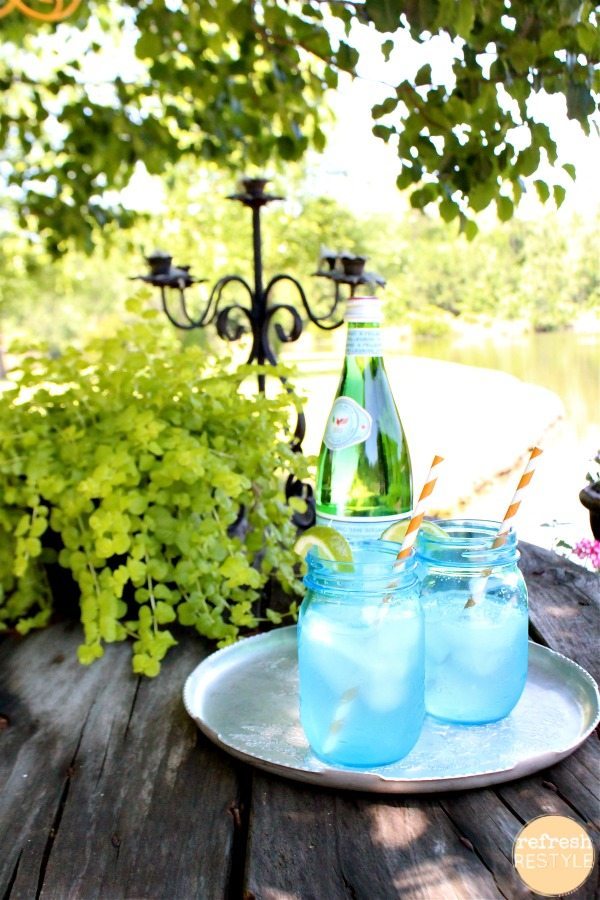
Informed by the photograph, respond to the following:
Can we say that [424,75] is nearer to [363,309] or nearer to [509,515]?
[363,309]

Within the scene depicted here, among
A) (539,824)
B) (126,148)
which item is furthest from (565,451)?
(539,824)

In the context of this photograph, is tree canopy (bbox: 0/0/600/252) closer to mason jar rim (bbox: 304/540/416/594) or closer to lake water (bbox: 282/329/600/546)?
lake water (bbox: 282/329/600/546)

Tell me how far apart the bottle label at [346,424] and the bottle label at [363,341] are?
7 cm

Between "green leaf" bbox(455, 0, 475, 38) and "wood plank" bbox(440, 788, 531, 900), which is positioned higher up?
"green leaf" bbox(455, 0, 475, 38)

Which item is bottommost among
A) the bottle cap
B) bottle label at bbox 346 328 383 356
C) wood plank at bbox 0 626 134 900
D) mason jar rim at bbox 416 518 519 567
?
wood plank at bbox 0 626 134 900

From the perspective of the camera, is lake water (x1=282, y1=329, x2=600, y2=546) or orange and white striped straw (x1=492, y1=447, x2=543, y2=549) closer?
orange and white striped straw (x1=492, y1=447, x2=543, y2=549)

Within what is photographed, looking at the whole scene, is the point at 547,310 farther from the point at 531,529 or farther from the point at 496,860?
the point at 496,860

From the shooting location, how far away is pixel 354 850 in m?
0.56

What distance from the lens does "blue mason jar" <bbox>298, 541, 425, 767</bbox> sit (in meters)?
0.61

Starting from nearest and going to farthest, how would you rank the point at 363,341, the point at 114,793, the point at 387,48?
the point at 114,793 < the point at 363,341 < the point at 387,48

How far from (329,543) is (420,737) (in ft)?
0.69

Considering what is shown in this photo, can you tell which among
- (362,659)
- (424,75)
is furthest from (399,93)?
(362,659)

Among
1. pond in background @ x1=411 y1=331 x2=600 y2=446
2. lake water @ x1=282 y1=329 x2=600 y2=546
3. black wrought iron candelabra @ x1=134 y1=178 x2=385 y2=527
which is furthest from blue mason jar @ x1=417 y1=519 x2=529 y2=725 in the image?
pond in background @ x1=411 y1=331 x2=600 y2=446

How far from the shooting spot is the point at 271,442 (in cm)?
106
